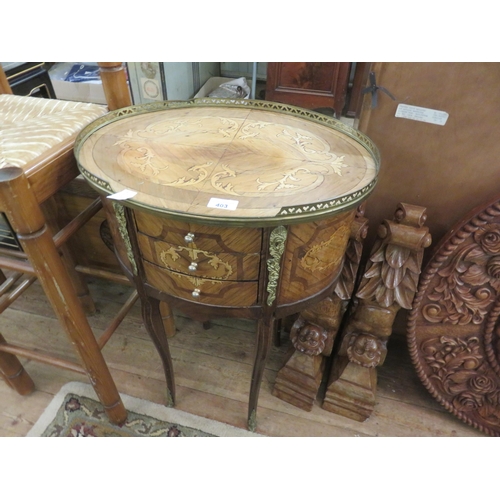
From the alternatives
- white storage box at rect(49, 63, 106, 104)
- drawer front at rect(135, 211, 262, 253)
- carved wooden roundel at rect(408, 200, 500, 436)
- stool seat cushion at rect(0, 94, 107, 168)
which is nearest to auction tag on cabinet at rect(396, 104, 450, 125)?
carved wooden roundel at rect(408, 200, 500, 436)

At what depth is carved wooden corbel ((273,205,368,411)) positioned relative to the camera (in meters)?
1.03

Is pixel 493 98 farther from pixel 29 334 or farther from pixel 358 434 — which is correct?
pixel 29 334

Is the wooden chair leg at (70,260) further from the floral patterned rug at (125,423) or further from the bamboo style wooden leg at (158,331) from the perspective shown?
the bamboo style wooden leg at (158,331)

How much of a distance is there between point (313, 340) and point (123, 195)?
2.37ft

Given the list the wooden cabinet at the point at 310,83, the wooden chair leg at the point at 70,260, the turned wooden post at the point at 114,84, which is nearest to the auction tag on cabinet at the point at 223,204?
the turned wooden post at the point at 114,84

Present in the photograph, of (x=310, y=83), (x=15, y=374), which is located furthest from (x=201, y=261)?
(x=310, y=83)

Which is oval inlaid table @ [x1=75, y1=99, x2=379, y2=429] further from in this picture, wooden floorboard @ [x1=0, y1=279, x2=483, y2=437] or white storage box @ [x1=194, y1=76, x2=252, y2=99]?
white storage box @ [x1=194, y1=76, x2=252, y2=99]

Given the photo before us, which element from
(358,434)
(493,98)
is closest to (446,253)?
(493,98)

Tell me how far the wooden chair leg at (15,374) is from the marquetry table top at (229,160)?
0.69m

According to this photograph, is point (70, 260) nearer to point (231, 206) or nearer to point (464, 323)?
point (231, 206)

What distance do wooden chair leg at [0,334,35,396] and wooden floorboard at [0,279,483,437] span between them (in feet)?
0.11

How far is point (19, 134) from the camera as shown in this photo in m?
0.92

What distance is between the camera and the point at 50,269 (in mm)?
804

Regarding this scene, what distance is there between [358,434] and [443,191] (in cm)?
75
